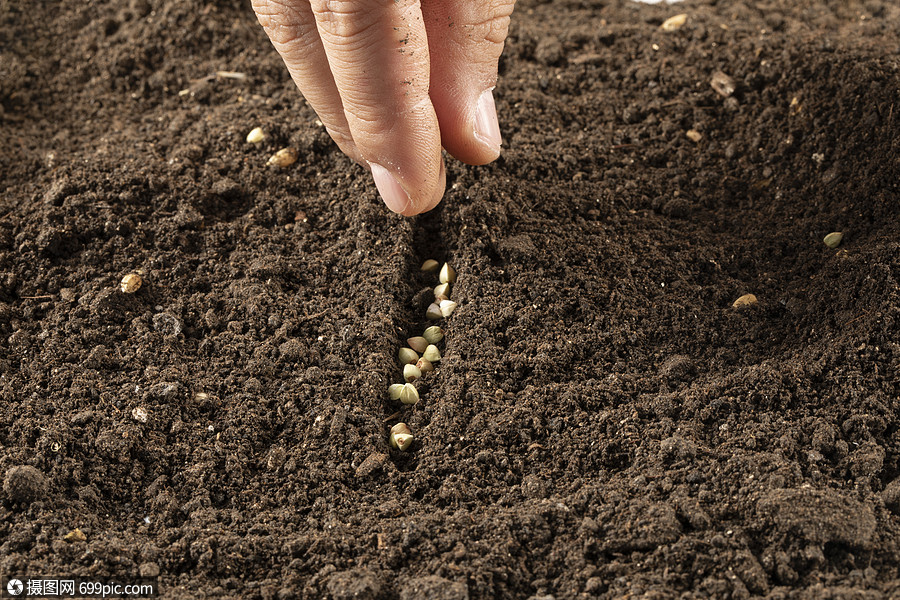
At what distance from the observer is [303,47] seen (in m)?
1.36

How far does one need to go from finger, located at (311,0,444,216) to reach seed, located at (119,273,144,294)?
0.57 m

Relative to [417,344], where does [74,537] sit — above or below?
above

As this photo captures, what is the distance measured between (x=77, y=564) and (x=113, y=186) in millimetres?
910

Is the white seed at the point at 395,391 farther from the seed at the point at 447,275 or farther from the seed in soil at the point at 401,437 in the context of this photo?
the seed at the point at 447,275

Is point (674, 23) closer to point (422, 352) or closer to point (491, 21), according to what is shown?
point (491, 21)

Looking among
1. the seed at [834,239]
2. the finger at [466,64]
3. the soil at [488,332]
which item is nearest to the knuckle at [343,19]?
the finger at [466,64]

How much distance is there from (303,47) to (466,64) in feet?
0.96

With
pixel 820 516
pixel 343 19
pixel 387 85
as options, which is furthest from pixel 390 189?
pixel 820 516

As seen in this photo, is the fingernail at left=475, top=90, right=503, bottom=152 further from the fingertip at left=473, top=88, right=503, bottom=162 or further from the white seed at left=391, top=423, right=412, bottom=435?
the white seed at left=391, top=423, right=412, bottom=435

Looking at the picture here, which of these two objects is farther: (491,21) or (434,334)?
(434,334)

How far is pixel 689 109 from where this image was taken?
192 cm

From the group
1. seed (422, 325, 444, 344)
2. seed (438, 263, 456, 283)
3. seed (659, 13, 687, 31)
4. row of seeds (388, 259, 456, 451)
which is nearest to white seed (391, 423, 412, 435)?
row of seeds (388, 259, 456, 451)

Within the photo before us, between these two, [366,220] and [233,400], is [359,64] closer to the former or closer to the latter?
[366,220]

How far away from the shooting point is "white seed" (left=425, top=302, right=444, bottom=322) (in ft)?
5.20
